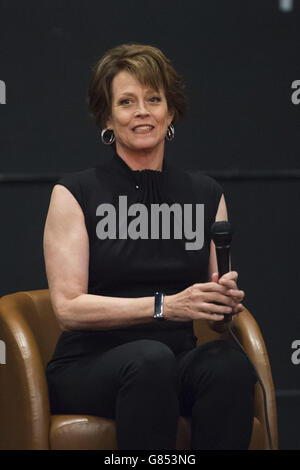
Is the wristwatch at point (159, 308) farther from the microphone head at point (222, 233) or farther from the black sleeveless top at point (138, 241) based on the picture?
the microphone head at point (222, 233)

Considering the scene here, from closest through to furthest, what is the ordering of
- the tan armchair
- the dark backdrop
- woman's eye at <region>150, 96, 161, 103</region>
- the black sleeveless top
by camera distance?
the tan armchair < the black sleeveless top < woman's eye at <region>150, 96, 161, 103</region> < the dark backdrop

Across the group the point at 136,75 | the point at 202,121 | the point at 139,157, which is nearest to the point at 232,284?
the point at 139,157

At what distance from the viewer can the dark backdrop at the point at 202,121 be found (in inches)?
104

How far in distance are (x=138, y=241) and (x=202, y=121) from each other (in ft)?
2.89

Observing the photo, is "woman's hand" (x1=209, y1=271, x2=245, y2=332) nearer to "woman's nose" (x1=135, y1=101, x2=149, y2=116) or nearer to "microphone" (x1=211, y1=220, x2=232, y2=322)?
"microphone" (x1=211, y1=220, x2=232, y2=322)

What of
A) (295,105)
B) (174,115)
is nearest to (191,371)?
(174,115)

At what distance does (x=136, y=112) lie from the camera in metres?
1.98

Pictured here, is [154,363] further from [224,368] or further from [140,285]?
[140,285]

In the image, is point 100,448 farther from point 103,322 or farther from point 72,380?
point 103,322

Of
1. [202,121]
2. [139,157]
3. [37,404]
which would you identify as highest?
[202,121]

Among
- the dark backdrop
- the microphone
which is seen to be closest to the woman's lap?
the microphone

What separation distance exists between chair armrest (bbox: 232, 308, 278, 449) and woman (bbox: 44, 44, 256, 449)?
7 centimetres

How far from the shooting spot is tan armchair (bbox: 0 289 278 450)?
1.78m
